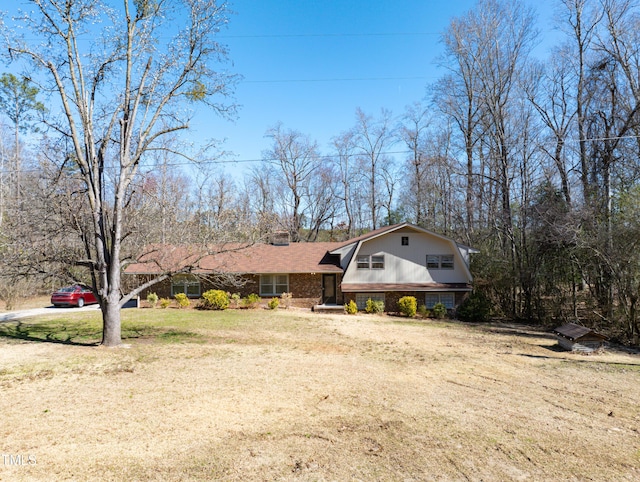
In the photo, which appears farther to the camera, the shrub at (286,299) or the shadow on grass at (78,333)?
the shrub at (286,299)

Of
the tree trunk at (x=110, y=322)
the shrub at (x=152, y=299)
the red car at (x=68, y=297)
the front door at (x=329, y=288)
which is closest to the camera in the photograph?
the tree trunk at (x=110, y=322)

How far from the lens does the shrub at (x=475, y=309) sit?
70.1 feet

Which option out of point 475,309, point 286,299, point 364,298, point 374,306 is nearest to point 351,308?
point 374,306

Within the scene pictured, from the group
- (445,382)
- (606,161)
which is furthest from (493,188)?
(445,382)

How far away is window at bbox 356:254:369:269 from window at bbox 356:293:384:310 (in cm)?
167

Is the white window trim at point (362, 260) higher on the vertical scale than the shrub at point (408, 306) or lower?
higher

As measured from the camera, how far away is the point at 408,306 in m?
21.9

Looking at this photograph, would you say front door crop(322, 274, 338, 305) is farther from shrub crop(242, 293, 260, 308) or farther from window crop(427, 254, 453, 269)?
window crop(427, 254, 453, 269)

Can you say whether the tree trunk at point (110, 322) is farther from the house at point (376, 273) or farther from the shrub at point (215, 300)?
the house at point (376, 273)

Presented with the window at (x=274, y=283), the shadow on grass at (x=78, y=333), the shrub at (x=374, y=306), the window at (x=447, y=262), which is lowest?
the shadow on grass at (x=78, y=333)

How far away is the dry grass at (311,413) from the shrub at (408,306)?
9.09 m

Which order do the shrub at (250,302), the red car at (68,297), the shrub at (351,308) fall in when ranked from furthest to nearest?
the red car at (68,297), the shrub at (250,302), the shrub at (351,308)

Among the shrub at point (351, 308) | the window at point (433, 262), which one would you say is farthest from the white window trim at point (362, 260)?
the window at point (433, 262)

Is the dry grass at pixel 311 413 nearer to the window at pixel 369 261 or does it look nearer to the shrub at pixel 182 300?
the shrub at pixel 182 300
